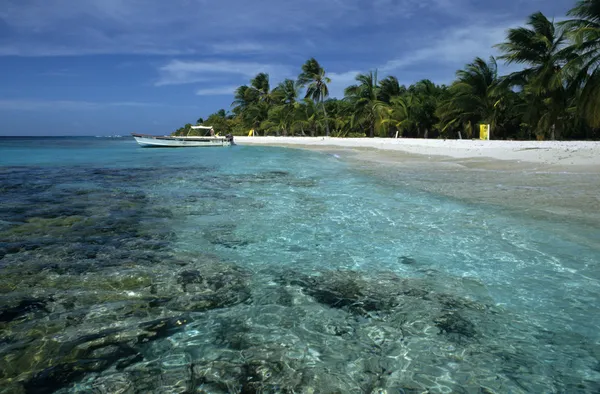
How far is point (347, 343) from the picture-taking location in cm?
278

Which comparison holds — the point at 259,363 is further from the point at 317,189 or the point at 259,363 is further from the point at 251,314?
the point at 317,189

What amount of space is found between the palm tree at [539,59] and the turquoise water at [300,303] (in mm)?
17435

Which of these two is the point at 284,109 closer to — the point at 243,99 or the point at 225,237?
the point at 243,99

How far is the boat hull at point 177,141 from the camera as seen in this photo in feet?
128

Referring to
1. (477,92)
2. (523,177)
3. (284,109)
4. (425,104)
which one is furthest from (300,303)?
(284,109)

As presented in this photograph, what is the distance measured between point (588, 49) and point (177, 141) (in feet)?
110

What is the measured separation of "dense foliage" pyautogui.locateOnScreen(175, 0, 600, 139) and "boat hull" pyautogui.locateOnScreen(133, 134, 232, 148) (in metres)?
12.1

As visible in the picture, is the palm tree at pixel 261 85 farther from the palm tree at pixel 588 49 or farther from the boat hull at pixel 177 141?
the palm tree at pixel 588 49

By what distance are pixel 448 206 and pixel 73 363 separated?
6.72 meters

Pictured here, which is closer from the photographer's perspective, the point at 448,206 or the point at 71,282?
the point at 71,282

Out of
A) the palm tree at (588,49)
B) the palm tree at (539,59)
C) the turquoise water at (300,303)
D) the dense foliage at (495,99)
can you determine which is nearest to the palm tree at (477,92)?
the dense foliage at (495,99)

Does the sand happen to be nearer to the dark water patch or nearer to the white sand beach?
the white sand beach

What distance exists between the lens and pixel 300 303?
3426mm

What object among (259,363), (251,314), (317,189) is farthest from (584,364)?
(317,189)
